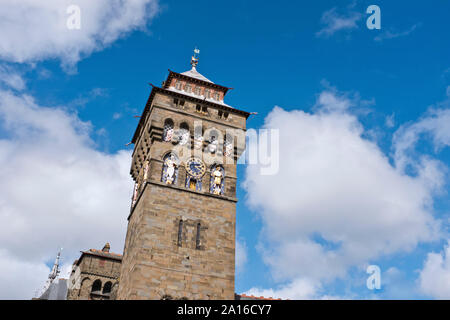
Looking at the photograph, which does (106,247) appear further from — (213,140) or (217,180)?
(213,140)

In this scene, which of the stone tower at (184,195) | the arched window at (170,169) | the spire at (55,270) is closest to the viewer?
the stone tower at (184,195)

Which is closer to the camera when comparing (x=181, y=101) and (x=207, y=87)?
(x=181, y=101)

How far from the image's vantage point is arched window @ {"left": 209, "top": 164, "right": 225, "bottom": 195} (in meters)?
32.9

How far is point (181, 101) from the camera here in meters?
35.4

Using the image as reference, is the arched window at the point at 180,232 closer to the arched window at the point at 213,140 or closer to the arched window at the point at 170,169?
the arched window at the point at 170,169

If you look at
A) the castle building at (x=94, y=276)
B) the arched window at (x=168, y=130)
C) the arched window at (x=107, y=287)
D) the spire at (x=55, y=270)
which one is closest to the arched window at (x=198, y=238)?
the arched window at (x=168, y=130)

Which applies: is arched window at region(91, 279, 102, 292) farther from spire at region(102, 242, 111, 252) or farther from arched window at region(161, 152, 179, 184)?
arched window at region(161, 152, 179, 184)

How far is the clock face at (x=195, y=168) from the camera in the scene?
3279cm

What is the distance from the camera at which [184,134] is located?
34281 millimetres

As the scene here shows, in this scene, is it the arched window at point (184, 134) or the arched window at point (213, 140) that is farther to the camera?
the arched window at point (213, 140)

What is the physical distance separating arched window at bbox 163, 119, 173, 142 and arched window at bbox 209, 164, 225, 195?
4.00m
